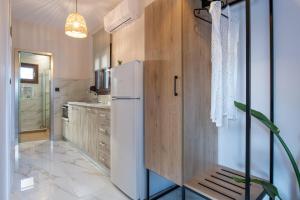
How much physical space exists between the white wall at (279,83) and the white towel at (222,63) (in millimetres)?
254

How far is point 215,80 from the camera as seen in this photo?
4.48 ft

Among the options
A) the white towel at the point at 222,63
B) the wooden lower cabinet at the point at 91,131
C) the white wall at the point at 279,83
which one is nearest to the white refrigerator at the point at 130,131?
the wooden lower cabinet at the point at 91,131

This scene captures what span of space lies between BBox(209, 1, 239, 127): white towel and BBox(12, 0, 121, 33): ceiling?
7.27 feet

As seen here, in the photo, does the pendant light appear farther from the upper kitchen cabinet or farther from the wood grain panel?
the wood grain panel

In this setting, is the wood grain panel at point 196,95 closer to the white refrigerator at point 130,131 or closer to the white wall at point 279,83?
the white wall at point 279,83

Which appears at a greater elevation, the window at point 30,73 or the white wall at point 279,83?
the window at point 30,73

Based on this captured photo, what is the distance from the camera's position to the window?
531 cm

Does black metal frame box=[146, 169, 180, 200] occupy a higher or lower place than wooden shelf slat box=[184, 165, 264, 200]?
lower

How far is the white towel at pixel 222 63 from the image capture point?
132 centimetres

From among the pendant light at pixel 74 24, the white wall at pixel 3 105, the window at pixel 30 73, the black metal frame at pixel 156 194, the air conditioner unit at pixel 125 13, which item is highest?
the air conditioner unit at pixel 125 13

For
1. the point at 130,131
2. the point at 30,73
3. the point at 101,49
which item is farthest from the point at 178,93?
the point at 30,73

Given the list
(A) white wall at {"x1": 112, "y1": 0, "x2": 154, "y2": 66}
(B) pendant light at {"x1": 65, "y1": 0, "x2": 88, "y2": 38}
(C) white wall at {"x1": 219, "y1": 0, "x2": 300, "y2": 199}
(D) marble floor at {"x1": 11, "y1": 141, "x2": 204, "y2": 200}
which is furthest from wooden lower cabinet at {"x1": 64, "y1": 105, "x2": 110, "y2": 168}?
(C) white wall at {"x1": 219, "y1": 0, "x2": 300, "y2": 199}

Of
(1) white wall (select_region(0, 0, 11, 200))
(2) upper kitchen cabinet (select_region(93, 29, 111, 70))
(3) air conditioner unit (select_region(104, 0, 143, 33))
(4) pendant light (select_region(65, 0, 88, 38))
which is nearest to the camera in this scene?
(1) white wall (select_region(0, 0, 11, 200))

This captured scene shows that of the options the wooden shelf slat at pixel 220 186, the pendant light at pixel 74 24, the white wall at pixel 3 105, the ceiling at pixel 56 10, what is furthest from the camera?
the ceiling at pixel 56 10
